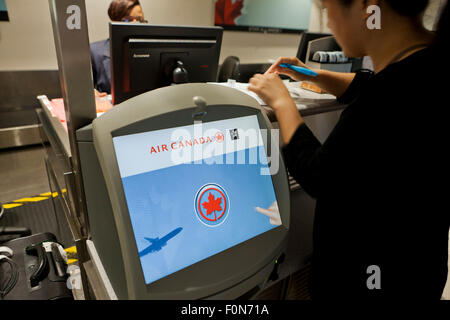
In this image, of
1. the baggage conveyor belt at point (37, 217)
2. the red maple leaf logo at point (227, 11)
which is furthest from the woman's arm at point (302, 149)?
the red maple leaf logo at point (227, 11)

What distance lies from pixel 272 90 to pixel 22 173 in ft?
10.5

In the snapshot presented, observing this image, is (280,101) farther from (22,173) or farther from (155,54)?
(22,173)

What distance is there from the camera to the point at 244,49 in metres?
4.74

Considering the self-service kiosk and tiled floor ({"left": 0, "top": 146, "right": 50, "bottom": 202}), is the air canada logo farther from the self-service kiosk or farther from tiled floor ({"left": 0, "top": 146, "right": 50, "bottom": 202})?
tiled floor ({"left": 0, "top": 146, "right": 50, "bottom": 202})

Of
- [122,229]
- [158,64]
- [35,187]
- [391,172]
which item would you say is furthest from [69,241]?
[391,172]

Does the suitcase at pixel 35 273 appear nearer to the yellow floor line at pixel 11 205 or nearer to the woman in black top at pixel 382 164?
the woman in black top at pixel 382 164

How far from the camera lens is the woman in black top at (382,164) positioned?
1.81ft

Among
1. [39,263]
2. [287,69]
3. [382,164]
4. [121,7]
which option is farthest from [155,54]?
[121,7]

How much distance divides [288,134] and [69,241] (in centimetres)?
198

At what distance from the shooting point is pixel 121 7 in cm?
240

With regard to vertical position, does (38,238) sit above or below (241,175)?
below

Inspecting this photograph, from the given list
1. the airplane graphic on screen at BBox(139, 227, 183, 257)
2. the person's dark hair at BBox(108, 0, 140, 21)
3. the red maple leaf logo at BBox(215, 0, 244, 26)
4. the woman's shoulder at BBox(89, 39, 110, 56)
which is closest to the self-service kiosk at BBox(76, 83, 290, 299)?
the airplane graphic on screen at BBox(139, 227, 183, 257)

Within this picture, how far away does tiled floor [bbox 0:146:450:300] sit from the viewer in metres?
2.65

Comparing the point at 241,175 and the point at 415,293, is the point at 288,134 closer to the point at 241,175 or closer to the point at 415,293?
the point at 241,175
